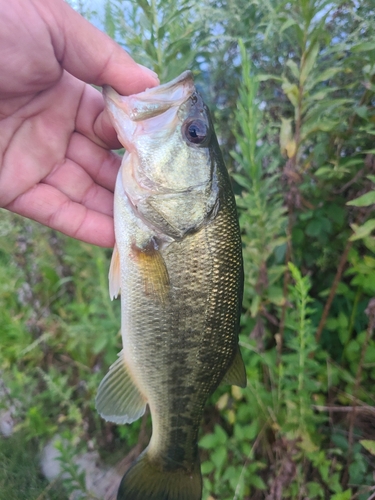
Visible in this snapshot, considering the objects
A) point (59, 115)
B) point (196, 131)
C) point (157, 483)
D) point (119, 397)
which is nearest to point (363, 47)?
point (196, 131)

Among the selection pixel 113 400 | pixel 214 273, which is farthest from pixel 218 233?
pixel 113 400

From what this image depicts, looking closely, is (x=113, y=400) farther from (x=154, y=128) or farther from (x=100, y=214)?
(x=154, y=128)

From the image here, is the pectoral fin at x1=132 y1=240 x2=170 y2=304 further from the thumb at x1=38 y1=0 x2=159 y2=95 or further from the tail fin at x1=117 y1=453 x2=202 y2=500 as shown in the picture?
the tail fin at x1=117 y1=453 x2=202 y2=500

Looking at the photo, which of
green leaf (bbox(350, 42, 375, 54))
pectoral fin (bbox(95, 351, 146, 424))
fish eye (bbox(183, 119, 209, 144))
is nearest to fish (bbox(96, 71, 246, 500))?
fish eye (bbox(183, 119, 209, 144))

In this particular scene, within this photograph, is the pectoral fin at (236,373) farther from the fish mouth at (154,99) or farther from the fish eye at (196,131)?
the fish mouth at (154,99)

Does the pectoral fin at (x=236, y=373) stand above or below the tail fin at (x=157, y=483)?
above

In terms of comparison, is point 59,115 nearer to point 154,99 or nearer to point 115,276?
point 154,99

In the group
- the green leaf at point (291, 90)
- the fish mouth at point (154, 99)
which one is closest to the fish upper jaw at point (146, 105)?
the fish mouth at point (154, 99)

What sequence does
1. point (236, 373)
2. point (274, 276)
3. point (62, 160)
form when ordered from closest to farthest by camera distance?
1. point (236, 373)
2. point (274, 276)
3. point (62, 160)
